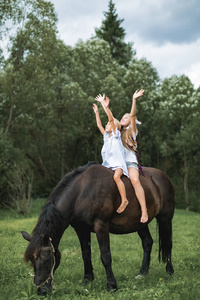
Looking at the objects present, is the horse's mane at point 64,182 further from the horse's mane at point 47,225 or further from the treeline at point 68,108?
the treeline at point 68,108

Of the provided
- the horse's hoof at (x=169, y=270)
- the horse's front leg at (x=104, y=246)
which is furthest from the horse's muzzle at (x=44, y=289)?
the horse's hoof at (x=169, y=270)

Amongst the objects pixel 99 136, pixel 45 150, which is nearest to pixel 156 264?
pixel 99 136

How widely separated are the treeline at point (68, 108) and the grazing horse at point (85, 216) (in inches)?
527

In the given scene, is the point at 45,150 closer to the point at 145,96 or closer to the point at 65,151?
the point at 65,151

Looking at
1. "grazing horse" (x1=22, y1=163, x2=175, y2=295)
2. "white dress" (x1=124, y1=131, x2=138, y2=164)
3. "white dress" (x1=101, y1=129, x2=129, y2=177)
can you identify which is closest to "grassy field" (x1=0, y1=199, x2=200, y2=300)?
"grazing horse" (x1=22, y1=163, x2=175, y2=295)

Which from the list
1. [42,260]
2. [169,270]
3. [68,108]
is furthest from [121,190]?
[68,108]

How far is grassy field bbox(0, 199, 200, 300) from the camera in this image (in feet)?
15.7

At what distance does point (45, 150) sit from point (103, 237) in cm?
2579

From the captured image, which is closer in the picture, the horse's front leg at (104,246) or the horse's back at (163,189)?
the horse's front leg at (104,246)

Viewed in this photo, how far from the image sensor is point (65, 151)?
1159 inches

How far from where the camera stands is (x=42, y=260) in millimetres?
4531

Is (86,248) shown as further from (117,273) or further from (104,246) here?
(117,273)

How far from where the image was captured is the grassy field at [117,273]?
189 inches

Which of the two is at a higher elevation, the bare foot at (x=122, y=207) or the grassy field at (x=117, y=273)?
the bare foot at (x=122, y=207)
